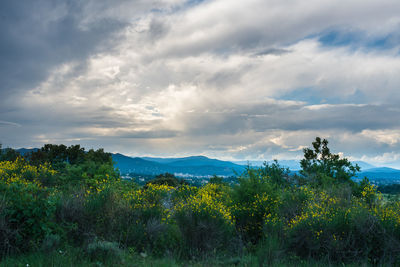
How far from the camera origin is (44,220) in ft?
25.1

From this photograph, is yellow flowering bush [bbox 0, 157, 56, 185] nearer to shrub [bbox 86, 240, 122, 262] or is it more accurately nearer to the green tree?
Answer: shrub [bbox 86, 240, 122, 262]

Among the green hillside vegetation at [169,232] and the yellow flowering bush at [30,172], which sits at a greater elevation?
the yellow flowering bush at [30,172]

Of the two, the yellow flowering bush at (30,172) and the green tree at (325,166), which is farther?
the green tree at (325,166)

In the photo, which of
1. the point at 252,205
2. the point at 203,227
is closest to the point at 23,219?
the point at 203,227

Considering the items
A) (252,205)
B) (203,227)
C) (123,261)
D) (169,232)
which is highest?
(252,205)

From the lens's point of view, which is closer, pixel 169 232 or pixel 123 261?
pixel 123 261

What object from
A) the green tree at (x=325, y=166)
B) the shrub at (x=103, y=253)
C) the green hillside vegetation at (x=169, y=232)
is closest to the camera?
the shrub at (x=103, y=253)

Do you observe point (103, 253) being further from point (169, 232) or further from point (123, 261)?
point (169, 232)

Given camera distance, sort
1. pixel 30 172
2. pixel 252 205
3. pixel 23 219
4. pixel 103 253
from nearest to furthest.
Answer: pixel 103 253
pixel 23 219
pixel 252 205
pixel 30 172

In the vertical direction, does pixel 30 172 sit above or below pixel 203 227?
above

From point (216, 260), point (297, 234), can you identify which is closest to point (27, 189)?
point (216, 260)

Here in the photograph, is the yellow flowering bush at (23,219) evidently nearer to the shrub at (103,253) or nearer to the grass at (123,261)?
the grass at (123,261)

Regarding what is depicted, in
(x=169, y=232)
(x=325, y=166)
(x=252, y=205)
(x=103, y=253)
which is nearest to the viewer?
(x=103, y=253)

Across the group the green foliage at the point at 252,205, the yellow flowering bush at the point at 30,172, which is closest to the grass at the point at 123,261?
the green foliage at the point at 252,205
